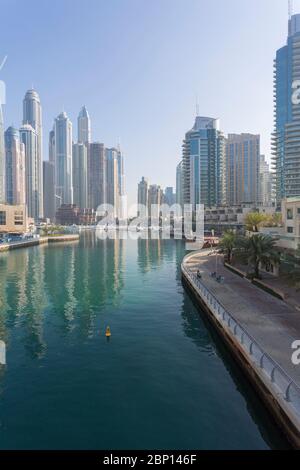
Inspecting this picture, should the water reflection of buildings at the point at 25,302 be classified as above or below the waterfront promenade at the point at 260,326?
below

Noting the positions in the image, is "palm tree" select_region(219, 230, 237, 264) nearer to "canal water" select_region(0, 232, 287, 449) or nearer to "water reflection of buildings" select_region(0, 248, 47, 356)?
"canal water" select_region(0, 232, 287, 449)

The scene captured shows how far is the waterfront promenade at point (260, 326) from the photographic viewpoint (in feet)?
53.0

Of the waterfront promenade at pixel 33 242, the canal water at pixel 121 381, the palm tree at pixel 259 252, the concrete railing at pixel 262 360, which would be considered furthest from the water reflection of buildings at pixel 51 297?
the waterfront promenade at pixel 33 242

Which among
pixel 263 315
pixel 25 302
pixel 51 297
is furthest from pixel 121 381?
pixel 51 297

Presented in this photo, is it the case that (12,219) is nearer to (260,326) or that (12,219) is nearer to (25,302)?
(25,302)

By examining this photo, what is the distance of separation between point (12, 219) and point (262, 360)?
131 m

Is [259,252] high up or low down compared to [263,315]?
up

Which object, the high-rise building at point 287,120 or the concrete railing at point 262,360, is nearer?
the concrete railing at point 262,360

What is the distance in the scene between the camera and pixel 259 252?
132ft

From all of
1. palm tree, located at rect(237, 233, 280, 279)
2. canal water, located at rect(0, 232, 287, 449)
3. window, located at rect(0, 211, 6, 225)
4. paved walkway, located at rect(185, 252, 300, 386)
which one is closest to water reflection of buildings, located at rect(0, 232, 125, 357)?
canal water, located at rect(0, 232, 287, 449)

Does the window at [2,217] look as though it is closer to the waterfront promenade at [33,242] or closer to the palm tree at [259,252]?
the waterfront promenade at [33,242]

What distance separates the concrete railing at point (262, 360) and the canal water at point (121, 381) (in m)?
1.62

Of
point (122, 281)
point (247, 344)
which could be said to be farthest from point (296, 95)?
point (247, 344)

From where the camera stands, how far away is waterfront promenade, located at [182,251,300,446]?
1616cm
